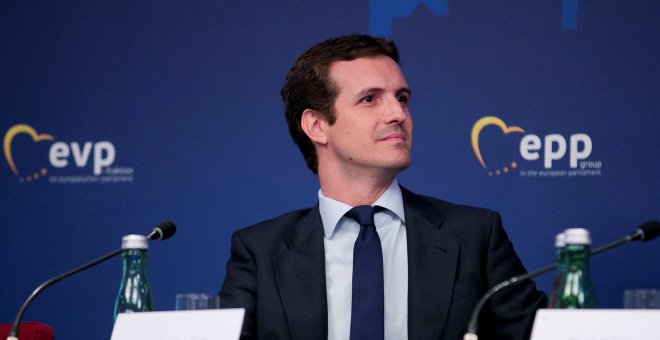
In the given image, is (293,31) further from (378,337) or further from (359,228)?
(378,337)

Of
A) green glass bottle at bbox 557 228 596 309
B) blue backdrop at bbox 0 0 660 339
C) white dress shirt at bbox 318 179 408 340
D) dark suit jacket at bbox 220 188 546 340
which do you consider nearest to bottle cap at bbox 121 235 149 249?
dark suit jacket at bbox 220 188 546 340

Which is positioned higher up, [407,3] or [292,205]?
[407,3]

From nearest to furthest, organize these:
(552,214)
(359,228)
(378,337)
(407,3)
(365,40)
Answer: (378,337) < (359,228) < (365,40) < (552,214) < (407,3)

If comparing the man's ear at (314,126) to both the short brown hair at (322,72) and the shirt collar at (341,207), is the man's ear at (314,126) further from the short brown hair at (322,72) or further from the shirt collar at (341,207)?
the shirt collar at (341,207)

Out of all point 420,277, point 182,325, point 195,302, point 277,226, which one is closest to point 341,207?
point 277,226

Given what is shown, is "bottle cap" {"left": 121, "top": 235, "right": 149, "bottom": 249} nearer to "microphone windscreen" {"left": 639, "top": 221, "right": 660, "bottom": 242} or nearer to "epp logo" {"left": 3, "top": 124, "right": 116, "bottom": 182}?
"microphone windscreen" {"left": 639, "top": 221, "right": 660, "bottom": 242}

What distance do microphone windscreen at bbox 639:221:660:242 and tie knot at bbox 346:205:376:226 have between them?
82cm

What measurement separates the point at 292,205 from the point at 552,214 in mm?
904

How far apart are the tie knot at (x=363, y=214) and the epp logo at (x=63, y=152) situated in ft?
4.80

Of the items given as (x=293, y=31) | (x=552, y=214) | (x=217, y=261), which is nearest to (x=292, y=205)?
(x=217, y=261)

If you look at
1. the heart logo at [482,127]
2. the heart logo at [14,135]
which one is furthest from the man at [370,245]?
the heart logo at [14,135]

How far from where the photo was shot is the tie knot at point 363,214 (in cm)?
271

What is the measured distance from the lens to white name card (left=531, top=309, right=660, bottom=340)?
5.72ft

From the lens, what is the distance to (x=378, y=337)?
8.38 feet
